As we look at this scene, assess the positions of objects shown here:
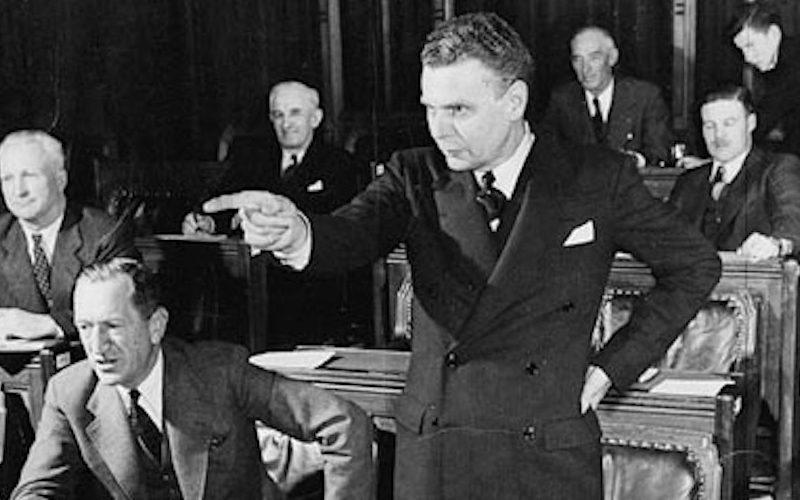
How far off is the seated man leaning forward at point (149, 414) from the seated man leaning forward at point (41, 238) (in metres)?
0.25

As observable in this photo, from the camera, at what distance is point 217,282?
89.4 inches

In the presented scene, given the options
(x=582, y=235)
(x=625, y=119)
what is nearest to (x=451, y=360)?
(x=582, y=235)

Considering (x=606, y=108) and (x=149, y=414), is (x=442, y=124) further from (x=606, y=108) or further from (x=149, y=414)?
(x=606, y=108)

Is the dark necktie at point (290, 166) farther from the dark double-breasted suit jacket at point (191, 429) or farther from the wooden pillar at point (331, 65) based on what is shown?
the dark double-breasted suit jacket at point (191, 429)

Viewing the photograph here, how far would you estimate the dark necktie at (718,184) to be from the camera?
229cm

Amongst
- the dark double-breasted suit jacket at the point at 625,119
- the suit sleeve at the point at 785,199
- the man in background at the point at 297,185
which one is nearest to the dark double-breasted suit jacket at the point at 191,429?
the man in background at the point at 297,185

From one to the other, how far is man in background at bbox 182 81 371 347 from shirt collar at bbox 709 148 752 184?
0.82 meters

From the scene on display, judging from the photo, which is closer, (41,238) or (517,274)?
(517,274)

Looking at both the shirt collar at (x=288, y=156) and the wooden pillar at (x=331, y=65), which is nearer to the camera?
the wooden pillar at (x=331, y=65)

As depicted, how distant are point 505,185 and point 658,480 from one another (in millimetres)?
530

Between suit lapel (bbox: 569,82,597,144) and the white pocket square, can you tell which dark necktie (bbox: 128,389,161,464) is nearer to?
the white pocket square

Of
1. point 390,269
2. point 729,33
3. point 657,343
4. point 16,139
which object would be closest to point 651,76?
point 729,33

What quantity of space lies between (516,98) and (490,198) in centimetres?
15

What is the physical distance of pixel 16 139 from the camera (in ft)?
6.59
